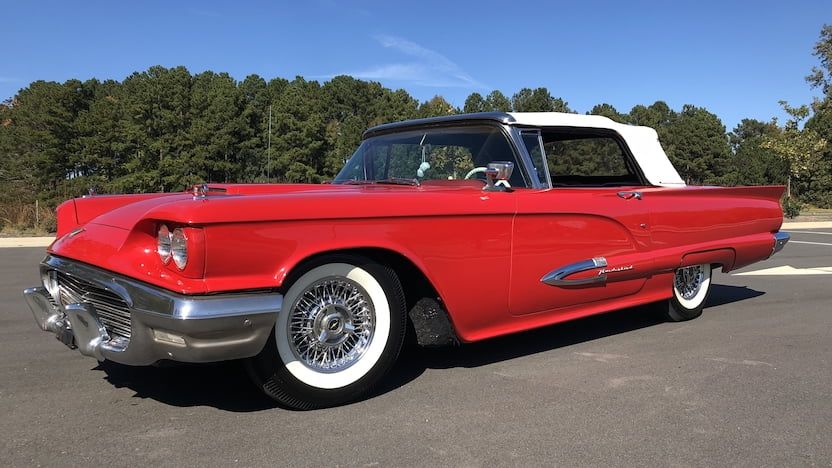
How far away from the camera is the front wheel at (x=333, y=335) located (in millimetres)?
2953

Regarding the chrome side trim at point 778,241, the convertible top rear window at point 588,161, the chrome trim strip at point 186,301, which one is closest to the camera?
the chrome trim strip at point 186,301

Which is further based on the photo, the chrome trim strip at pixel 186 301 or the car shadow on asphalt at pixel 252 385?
the car shadow on asphalt at pixel 252 385

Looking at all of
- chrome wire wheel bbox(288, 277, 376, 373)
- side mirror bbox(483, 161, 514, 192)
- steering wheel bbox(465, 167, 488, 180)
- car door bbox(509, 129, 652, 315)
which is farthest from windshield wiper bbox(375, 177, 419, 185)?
→ chrome wire wheel bbox(288, 277, 376, 373)

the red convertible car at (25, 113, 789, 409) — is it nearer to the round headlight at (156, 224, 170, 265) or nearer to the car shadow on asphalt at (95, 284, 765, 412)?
the round headlight at (156, 224, 170, 265)

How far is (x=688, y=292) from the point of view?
527 centimetres

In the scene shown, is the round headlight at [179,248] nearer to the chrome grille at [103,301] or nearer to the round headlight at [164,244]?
the round headlight at [164,244]

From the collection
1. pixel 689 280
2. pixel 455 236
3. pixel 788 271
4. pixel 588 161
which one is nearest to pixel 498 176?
pixel 455 236

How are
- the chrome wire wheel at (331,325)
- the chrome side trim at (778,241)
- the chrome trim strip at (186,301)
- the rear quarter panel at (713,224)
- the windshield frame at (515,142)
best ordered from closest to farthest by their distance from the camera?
the chrome trim strip at (186,301), the chrome wire wheel at (331,325), the windshield frame at (515,142), the rear quarter panel at (713,224), the chrome side trim at (778,241)

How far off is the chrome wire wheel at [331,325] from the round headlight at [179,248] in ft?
1.91

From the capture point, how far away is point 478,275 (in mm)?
3494

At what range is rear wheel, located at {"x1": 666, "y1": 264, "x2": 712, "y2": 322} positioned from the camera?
5137 millimetres

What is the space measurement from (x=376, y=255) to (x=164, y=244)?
107 cm

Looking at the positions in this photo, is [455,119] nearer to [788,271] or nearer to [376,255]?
[376,255]

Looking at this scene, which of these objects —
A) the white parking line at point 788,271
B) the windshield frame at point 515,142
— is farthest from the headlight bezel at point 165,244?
the white parking line at point 788,271
